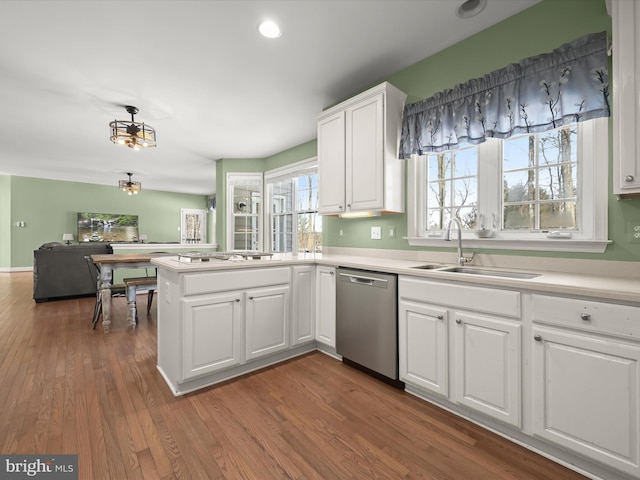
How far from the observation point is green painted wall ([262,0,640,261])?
164 cm

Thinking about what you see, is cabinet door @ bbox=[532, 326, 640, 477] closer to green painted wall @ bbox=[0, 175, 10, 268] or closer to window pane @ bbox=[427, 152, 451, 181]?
window pane @ bbox=[427, 152, 451, 181]

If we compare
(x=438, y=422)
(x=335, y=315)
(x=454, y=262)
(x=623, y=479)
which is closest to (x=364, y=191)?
(x=454, y=262)

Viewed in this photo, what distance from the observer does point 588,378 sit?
4.28 feet

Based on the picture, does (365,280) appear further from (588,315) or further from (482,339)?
(588,315)

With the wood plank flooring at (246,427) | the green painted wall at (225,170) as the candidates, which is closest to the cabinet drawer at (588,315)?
the wood plank flooring at (246,427)

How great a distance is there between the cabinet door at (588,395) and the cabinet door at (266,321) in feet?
5.76

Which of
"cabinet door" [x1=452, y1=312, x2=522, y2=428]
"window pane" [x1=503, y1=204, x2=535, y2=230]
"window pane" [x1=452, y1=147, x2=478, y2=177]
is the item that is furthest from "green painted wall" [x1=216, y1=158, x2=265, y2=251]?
"cabinet door" [x1=452, y1=312, x2=522, y2=428]

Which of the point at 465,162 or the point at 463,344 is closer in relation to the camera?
the point at 463,344

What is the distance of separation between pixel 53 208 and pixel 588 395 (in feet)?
38.0

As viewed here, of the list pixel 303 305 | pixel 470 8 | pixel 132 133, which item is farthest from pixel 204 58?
pixel 303 305

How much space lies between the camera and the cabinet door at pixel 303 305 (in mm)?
2637

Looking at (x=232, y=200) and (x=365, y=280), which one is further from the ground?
(x=232, y=200)

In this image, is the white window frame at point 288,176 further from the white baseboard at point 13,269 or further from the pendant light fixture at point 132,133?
the white baseboard at point 13,269

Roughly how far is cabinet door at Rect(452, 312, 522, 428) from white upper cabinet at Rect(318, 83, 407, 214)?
3.96ft
